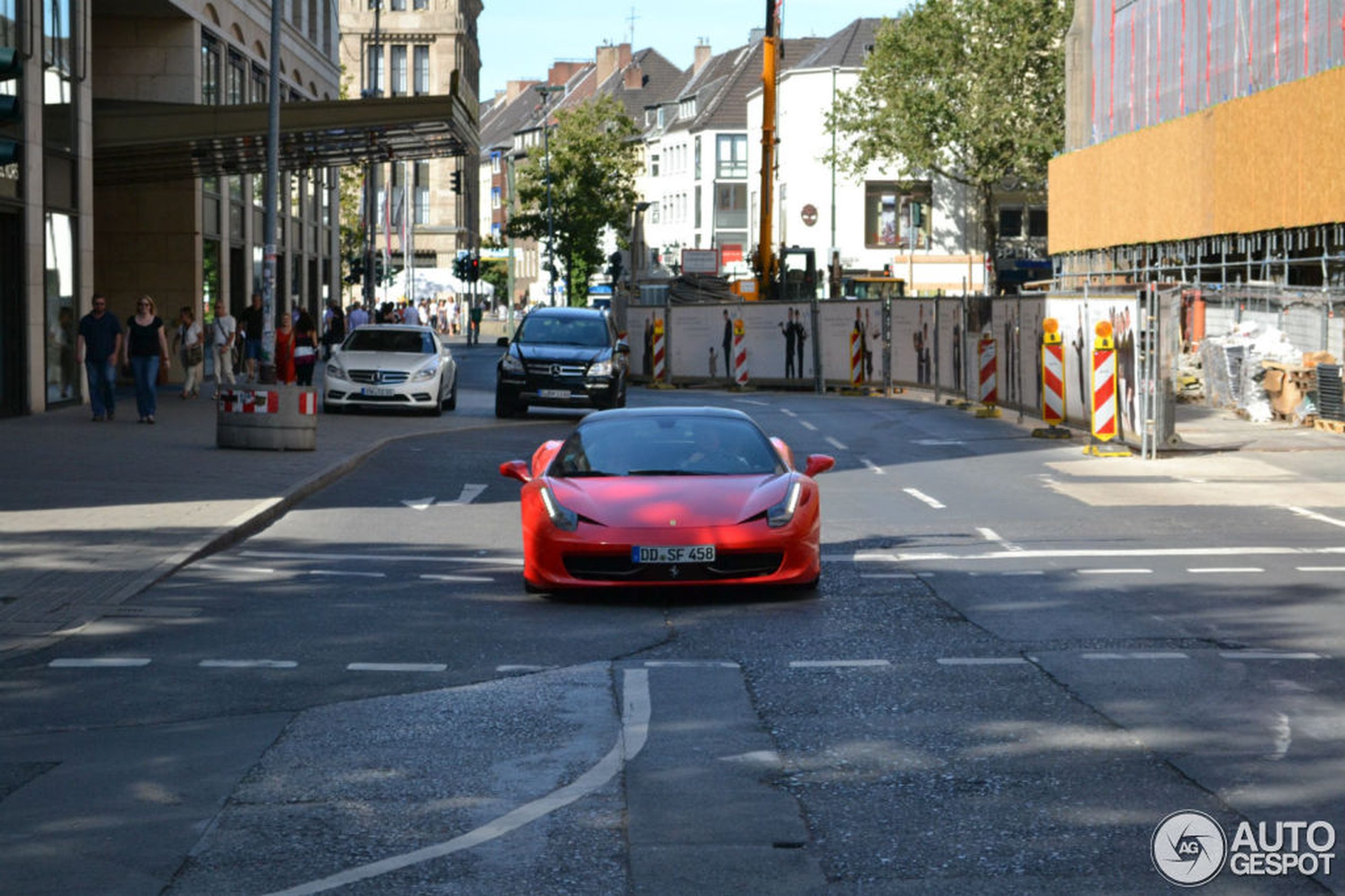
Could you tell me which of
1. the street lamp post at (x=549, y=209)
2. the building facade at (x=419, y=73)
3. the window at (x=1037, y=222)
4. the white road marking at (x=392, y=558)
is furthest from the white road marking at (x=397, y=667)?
the building facade at (x=419, y=73)

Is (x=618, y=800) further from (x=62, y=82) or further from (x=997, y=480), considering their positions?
(x=62, y=82)

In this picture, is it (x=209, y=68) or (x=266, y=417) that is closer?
(x=266, y=417)

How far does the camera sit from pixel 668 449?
1350 cm

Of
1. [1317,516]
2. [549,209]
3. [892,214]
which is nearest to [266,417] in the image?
[1317,516]

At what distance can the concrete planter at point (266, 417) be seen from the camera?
960 inches

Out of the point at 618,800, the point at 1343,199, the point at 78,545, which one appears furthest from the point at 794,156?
the point at 618,800

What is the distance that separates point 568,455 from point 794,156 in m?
93.5

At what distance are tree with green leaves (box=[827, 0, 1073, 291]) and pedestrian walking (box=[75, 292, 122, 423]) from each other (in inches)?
2486

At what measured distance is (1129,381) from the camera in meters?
25.8

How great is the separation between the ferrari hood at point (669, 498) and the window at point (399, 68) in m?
111

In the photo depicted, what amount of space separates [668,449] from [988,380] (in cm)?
2153

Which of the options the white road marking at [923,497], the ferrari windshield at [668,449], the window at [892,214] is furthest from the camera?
the window at [892,214]

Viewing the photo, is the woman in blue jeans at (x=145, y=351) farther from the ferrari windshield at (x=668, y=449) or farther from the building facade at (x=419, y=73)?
the building facade at (x=419, y=73)

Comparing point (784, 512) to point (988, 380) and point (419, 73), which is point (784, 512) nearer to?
point (988, 380)
